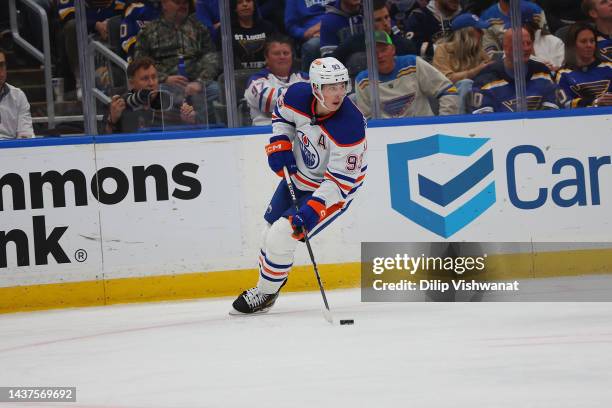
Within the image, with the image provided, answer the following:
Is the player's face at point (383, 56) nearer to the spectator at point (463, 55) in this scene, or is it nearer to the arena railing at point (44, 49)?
the spectator at point (463, 55)

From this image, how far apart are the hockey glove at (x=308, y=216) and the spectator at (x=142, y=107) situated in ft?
5.89

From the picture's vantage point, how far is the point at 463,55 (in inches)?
281

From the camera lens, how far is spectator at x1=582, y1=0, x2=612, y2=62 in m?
7.10

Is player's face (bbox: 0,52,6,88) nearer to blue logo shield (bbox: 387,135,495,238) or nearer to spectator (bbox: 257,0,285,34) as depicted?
spectator (bbox: 257,0,285,34)

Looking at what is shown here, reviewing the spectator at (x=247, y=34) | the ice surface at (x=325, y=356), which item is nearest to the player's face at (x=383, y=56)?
the spectator at (x=247, y=34)

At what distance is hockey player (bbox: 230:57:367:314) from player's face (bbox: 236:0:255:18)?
144cm

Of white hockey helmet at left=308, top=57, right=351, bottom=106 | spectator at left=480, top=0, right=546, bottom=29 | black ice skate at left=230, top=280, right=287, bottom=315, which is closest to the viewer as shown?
white hockey helmet at left=308, top=57, right=351, bottom=106

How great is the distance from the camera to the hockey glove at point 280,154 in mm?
5578

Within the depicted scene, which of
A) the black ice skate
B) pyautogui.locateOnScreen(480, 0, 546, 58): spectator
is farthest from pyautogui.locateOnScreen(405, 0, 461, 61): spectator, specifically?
the black ice skate

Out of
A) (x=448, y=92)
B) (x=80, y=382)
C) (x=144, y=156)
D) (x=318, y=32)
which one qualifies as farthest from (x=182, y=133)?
(x=80, y=382)

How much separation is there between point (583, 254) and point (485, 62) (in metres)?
1.43

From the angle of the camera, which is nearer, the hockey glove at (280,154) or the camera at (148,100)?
the hockey glove at (280,154)

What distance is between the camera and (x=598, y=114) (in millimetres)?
6957

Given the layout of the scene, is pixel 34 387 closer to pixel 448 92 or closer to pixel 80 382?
pixel 80 382
